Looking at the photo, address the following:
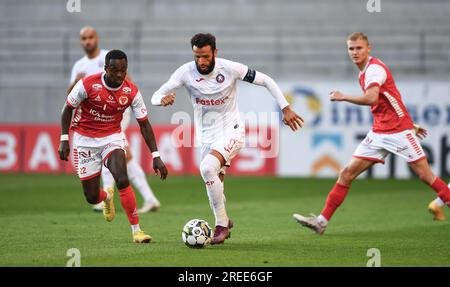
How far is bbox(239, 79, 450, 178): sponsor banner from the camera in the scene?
19.0m

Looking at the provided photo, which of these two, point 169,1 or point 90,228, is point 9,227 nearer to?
point 90,228

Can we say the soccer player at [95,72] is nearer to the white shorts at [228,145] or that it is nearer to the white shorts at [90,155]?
the white shorts at [90,155]

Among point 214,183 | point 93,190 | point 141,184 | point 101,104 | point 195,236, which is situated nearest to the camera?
point 195,236

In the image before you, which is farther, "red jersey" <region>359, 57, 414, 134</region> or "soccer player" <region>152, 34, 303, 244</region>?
"red jersey" <region>359, 57, 414, 134</region>

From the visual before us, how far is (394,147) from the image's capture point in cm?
1005

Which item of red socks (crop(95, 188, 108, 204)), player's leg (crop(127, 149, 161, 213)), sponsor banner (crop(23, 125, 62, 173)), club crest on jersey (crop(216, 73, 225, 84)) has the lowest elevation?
sponsor banner (crop(23, 125, 62, 173))

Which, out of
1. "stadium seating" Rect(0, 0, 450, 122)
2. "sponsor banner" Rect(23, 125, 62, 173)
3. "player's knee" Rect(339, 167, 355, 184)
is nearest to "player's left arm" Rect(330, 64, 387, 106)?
"player's knee" Rect(339, 167, 355, 184)

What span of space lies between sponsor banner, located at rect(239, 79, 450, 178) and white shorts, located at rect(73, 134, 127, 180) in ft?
32.4

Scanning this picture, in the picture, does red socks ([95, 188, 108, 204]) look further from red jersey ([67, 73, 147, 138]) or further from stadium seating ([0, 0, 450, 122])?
stadium seating ([0, 0, 450, 122])

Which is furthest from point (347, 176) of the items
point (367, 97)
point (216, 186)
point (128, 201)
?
point (128, 201)

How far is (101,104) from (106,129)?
0.37 metres

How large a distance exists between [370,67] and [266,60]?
12.9 metres

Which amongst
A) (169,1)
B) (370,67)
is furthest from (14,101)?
(370,67)

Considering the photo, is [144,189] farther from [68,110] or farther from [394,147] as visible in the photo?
[394,147]
